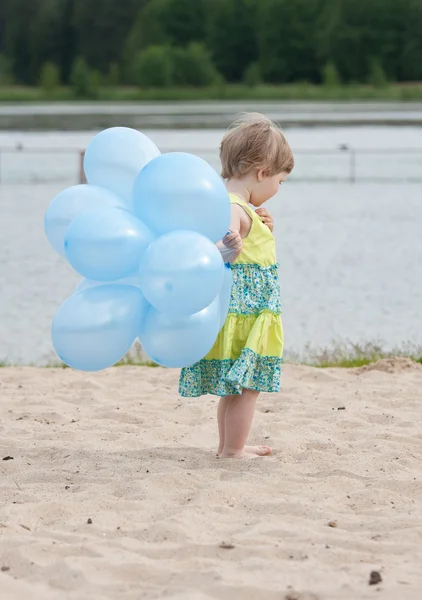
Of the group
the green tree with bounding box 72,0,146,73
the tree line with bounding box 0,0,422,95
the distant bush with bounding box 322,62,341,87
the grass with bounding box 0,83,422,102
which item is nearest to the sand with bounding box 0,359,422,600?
the grass with bounding box 0,83,422,102

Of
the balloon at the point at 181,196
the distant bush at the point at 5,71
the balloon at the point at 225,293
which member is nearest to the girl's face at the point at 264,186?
the balloon at the point at 225,293

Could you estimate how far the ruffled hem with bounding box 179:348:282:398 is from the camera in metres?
4.20

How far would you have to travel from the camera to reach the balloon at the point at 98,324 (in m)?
3.72

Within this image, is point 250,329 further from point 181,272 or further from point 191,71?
point 191,71

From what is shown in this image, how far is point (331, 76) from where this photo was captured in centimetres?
7100

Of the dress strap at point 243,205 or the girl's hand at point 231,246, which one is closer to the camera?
the girl's hand at point 231,246

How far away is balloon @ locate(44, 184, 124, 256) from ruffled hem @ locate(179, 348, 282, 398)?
71 centimetres

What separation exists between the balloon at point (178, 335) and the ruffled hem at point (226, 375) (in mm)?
378

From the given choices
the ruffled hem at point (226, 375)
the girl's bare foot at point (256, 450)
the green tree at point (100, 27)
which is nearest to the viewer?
the ruffled hem at point (226, 375)

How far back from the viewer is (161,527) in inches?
138

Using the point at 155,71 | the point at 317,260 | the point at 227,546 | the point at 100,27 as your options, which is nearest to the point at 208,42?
the point at 100,27

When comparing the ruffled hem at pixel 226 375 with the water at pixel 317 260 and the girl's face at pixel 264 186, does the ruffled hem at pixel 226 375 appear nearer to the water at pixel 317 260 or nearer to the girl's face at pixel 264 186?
the girl's face at pixel 264 186

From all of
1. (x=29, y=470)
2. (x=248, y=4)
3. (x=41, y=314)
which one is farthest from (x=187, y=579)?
(x=248, y=4)

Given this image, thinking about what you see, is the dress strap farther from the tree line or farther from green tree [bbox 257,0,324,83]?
green tree [bbox 257,0,324,83]
